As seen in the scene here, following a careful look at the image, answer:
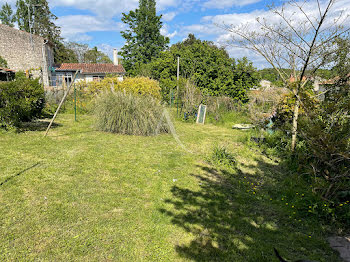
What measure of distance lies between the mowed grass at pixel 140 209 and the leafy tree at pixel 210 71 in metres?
8.16

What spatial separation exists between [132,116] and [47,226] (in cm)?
521

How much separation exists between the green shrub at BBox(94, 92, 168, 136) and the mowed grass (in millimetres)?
2033

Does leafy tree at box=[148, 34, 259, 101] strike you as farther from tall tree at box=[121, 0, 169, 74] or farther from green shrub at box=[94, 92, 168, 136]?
tall tree at box=[121, 0, 169, 74]

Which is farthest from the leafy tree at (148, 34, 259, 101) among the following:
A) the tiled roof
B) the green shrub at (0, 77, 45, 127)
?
the tiled roof

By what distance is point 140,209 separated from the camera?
3352 millimetres

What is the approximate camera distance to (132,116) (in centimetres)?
779

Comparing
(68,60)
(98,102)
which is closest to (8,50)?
(68,60)

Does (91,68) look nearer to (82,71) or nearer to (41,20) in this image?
(82,71)

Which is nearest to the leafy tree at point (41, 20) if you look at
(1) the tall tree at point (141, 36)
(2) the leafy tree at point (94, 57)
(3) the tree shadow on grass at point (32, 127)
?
(2) the leafy tree at point (94, 57)

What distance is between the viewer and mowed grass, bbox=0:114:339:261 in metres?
2.58

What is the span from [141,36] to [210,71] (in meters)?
23.6

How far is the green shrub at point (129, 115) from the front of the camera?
25.4 ft

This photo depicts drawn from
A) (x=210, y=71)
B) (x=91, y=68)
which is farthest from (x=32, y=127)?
(x=91, y=68)

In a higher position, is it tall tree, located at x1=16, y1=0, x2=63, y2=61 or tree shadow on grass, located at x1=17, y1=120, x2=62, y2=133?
tall tree, located at x1=16, y1=0, x2=63, y2=61
